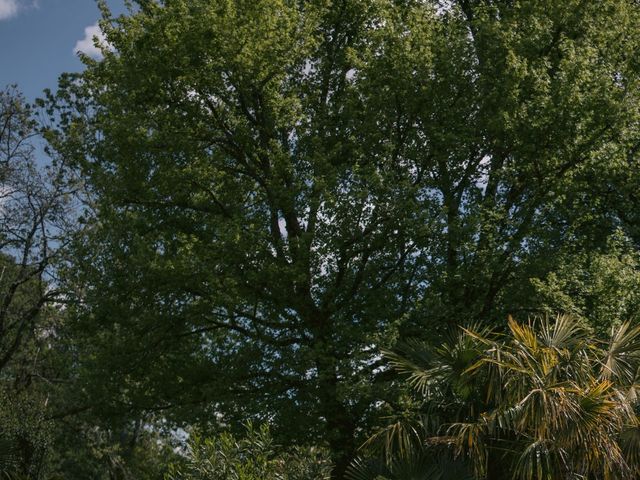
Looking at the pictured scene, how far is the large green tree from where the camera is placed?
17.5 m

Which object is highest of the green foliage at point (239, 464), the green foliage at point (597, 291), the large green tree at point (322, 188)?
the large green tree at point (322, 188)

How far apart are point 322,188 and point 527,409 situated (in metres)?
6.84

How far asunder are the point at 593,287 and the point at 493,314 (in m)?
2.09

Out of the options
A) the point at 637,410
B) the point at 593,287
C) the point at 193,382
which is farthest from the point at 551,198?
the point at 193,382

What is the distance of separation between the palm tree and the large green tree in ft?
9.97

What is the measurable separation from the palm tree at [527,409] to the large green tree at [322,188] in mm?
3039

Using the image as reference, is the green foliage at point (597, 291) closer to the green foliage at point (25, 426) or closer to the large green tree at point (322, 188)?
the large green tree at point (322, 188)

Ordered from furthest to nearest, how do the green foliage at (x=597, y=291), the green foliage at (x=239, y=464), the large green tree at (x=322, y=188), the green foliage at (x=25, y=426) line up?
the green foliage at (x=25, y=426), the large green tree at (x=322, y=188), the green foliage at (x=597, y=291), the green foliage at (x=239, y=464)

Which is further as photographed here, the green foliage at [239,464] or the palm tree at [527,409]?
the palm tree at [527,409]

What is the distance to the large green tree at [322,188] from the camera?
57.3 feet

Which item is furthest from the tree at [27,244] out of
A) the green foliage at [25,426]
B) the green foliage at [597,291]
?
the green foliage at [597,291]

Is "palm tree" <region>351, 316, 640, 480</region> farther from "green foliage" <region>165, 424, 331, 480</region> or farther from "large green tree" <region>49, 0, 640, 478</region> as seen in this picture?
"large green tree" <region>49, 0, 640, 478</region>

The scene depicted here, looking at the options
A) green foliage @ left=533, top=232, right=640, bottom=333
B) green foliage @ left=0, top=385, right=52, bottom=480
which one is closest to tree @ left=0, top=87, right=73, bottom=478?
green foliage @ left=0, top=385, right=52, bottom=480

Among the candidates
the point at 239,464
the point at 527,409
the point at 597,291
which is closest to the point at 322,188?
the point at 597,291
